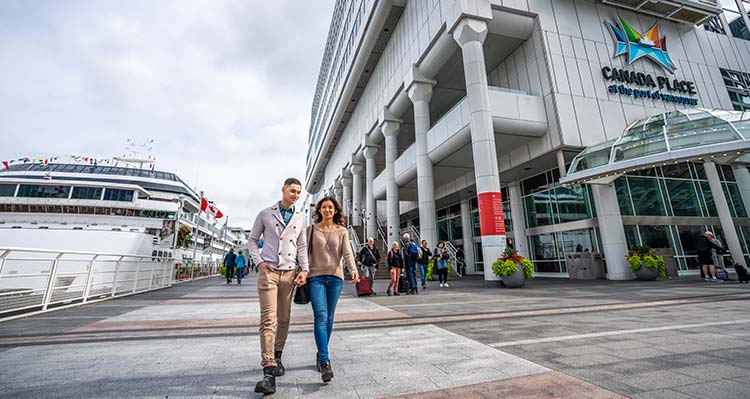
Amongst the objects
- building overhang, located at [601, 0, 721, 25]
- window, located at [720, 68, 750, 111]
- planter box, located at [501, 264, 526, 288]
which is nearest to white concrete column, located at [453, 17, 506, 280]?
planter box, located at [501, 264, 526, 288]

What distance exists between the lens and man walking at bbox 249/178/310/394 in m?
2.81

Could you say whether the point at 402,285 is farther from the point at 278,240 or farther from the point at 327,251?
the point at 278,240

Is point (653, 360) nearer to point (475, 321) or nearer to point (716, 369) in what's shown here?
point (716, 369)

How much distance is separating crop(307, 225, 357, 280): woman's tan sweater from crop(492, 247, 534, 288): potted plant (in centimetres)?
1014

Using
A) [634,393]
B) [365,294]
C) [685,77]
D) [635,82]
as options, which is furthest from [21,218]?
[685,77]

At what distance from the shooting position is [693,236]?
16.2m

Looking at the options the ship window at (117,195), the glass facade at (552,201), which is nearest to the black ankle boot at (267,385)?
the glass facade at (552,201)

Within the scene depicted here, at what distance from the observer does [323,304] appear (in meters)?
2.96

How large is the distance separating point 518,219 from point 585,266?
16.6 ft

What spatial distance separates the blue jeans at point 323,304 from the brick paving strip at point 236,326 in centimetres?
218

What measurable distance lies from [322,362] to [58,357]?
3.10 meters

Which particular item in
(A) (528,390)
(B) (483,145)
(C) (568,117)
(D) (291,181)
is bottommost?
(A) (528,390)

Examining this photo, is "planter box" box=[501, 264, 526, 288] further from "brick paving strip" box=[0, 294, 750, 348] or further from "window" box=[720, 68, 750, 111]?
"window" box=[720, 68, 750, 111]

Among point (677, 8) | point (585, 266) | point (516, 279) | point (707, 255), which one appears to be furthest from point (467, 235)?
point (677, 8)
